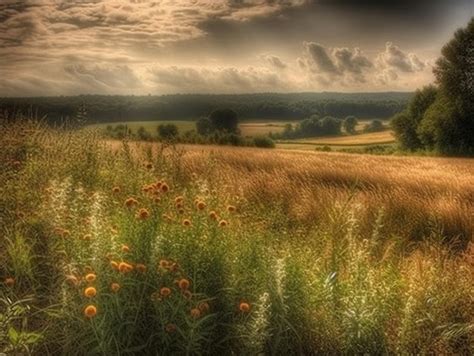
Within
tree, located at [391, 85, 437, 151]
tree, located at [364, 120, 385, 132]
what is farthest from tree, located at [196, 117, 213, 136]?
tree, located at [364, 120, 385, 132]

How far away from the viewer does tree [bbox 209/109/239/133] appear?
177 ft

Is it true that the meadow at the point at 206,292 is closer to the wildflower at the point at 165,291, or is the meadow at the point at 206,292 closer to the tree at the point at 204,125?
the wildflower at the point at 165,291

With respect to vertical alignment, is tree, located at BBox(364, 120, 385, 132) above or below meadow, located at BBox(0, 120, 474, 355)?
below

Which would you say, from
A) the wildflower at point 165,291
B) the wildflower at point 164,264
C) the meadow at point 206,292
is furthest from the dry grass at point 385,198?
the wildflower at point 165,291

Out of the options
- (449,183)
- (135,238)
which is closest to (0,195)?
(135,238)

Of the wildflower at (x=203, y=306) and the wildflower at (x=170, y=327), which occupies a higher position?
the wildflower at (x=203, y=306)

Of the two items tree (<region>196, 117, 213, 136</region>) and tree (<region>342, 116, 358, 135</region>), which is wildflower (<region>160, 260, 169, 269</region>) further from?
tree (<region>342, 116, 358, 135</region>)

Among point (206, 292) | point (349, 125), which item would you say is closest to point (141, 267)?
point (206, 292)

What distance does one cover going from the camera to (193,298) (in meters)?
4.06

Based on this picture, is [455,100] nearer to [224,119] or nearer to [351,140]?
[351,140]

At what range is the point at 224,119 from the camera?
55094 millimetres

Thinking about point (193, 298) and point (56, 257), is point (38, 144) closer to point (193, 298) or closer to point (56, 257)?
point (56, 257)

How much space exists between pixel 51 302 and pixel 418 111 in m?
47.7

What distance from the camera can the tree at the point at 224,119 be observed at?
177 ft
